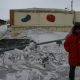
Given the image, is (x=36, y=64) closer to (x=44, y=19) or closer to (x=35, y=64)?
(x=35, y=64)

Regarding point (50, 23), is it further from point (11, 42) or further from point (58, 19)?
point (11, 42)

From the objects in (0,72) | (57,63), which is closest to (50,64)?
(57,63)

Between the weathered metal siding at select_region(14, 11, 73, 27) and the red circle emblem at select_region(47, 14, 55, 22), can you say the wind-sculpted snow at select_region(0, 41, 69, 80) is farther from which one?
the red circle emblem at select_region(47, 14, 55, 22)

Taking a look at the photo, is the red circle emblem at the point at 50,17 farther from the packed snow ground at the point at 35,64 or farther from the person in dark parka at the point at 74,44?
the person in dark parka at the point at 74,44

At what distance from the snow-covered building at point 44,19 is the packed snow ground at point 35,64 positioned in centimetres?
1299

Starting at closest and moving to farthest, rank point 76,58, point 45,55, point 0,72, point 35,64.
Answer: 1. point 76,58
2. point 0,72
3. point 35,64
4. point 45,55

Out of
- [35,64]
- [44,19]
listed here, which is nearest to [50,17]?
[44,19]

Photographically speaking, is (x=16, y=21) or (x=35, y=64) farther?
(x=16, y=21)

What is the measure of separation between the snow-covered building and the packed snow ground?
12987 mm

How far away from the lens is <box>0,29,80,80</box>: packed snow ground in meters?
7.84

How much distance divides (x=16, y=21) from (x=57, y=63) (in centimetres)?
1538

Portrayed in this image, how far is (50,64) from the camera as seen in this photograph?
30.2ft

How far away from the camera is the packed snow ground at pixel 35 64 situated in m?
7.84

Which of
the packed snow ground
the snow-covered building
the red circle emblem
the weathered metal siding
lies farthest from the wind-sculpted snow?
the red circle emblem
